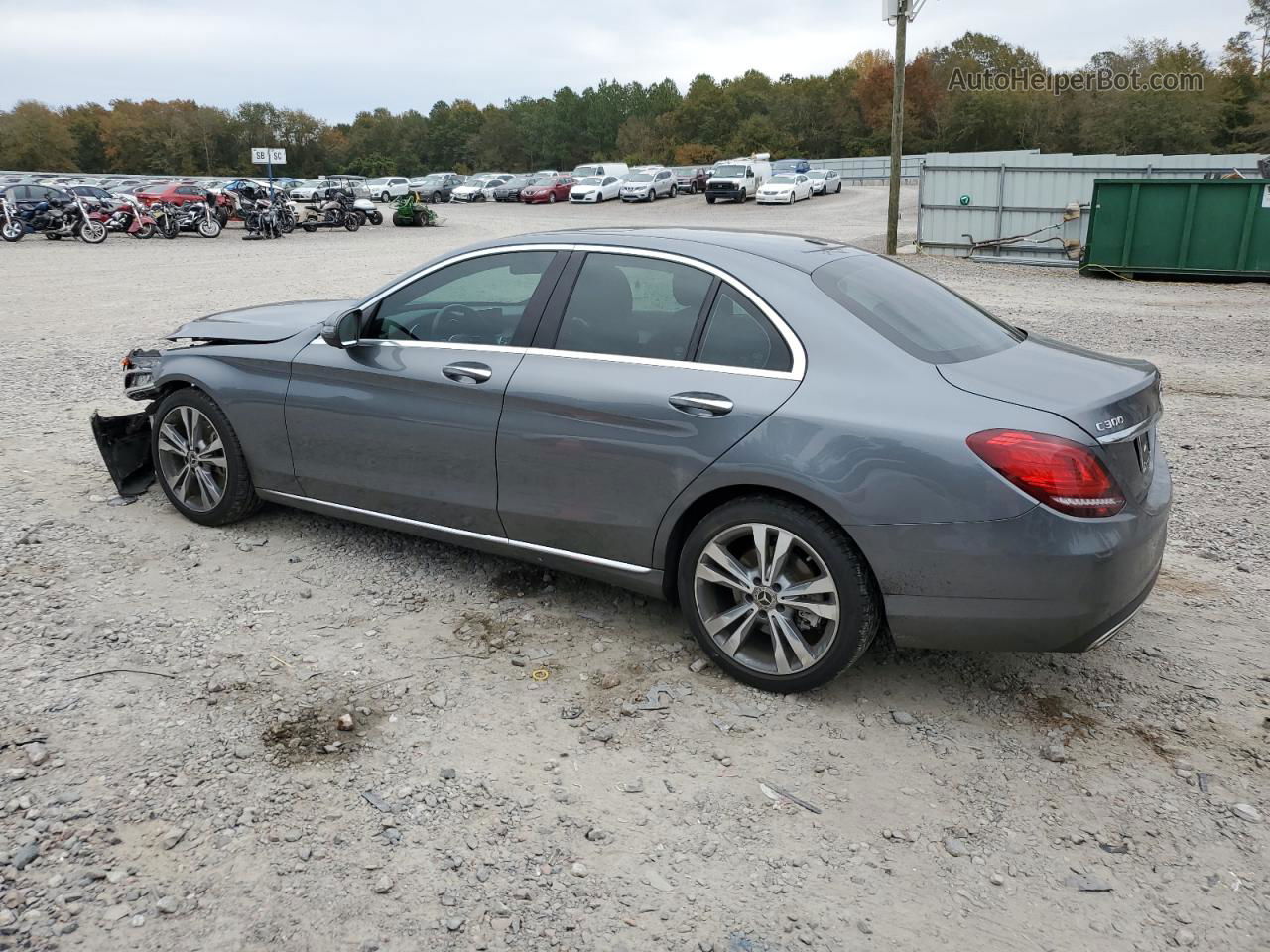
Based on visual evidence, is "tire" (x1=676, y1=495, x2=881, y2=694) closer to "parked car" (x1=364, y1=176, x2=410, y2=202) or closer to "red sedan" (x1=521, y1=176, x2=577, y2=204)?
"red sedan" (x1=521, y1=176, x2=577, y2=204)

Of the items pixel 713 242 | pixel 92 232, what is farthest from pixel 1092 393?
pixel 92 232

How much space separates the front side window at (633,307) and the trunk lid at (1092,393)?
3.21ft

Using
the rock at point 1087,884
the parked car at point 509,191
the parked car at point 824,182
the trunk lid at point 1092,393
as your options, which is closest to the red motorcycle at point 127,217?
the parked car at point 509,191

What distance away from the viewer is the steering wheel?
453 cm

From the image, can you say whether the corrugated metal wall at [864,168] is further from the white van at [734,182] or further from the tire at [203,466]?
the tire at [203,466]

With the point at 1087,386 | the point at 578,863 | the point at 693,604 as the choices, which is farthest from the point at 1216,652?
the point at 578,863

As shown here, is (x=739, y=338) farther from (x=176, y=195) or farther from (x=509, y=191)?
(x=509, y=191)

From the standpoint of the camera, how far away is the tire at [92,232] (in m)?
26.6

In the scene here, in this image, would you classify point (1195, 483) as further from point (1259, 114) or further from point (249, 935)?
point (1259, 114)

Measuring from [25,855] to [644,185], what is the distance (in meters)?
46.3

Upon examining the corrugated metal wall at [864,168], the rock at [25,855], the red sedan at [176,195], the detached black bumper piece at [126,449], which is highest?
the detached black bumper piece at [126,449]

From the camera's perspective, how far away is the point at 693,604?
383 cm

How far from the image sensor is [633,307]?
4043mm

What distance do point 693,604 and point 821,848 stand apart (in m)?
1.10
